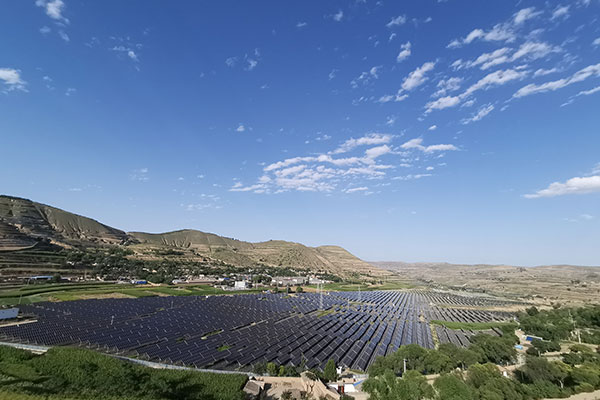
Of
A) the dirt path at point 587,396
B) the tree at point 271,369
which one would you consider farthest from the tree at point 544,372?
the tree at point 271,369

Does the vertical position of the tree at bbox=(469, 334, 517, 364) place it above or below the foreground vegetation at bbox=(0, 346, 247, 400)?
below

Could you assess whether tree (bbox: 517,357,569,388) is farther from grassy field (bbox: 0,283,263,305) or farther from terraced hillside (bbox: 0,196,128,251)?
terraced hillside (bbox: 0,196,128,251)

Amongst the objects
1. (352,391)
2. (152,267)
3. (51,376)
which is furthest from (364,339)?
(152,267)

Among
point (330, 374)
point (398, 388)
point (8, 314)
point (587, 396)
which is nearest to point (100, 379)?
point (330, 374)

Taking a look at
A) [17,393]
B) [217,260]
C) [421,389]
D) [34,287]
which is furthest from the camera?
[217,260]

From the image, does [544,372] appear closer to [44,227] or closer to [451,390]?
[451,390]

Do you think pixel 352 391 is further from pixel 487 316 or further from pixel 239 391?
pixel 487 316

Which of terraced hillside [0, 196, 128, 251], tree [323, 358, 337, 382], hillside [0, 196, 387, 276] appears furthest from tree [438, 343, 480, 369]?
terraced hillside [0, 196, 128, 251]
